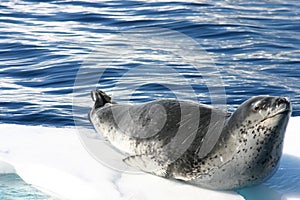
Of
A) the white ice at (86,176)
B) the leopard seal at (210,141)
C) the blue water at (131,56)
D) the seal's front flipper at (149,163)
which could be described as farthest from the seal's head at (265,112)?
the blue water at (131,56)

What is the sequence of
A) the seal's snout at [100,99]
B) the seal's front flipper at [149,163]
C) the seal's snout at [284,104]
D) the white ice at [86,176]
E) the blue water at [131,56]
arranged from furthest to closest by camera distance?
the blue water at [131,56], the seal's snout at [100,99], the seal's front flipper at [149,163], the white ice at [86,176], the seal's snout at [284,104]

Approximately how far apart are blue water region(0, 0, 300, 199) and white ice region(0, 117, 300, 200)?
2.24 metres

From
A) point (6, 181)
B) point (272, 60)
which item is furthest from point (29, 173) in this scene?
point (272, 60)

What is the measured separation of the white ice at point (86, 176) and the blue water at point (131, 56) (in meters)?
2.24

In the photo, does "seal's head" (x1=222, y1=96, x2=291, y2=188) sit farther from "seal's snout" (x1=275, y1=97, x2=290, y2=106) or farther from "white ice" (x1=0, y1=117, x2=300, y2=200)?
"white ice" (x1=0, y1=117, x2=300, y2=200)

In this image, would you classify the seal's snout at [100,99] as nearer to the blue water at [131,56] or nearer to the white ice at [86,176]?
the white ice at [86,176]

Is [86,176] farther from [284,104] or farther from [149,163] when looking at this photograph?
[284,104]

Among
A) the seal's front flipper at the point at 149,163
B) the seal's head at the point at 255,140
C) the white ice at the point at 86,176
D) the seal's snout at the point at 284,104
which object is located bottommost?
the white ice at the point at 86,176

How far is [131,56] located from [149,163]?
592cm

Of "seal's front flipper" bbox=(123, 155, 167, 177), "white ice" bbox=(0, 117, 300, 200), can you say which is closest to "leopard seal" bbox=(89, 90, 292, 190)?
"seal's front flipper" bbox=(123, 155, 167, 177)

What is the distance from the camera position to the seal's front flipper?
562 cm

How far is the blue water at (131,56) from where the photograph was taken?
9.66 m

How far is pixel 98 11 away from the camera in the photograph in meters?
14.3

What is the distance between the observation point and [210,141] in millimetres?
5461
